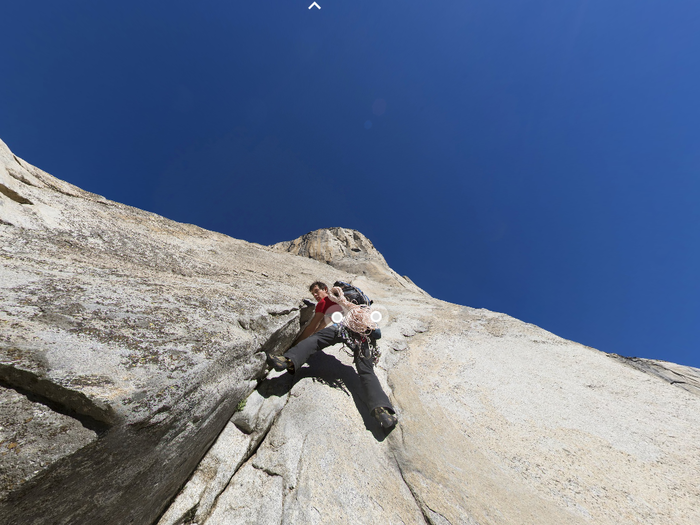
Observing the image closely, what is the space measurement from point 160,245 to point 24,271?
209 inches

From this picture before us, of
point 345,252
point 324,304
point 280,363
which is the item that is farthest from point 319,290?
point 345,252

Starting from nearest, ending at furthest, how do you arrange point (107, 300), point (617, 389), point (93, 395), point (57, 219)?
point (93, 395) < point (107, 300) < point (57, 219) < point (617, 389)

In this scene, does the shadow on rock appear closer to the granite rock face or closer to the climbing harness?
the climbing harness

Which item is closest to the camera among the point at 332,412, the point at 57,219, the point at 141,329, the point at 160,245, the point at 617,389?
the point at 141,329

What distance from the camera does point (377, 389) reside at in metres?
4.88

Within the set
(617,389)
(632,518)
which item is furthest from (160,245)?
(617,389)

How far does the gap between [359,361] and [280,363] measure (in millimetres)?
1564

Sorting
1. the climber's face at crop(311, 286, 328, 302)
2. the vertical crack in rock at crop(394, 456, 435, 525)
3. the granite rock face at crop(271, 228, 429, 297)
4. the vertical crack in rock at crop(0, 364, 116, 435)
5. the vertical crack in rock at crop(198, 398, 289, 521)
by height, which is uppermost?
the granite rock face at crop(271, 228, 429, 297)

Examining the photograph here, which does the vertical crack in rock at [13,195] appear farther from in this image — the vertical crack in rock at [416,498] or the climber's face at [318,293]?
the vertical crack in rock at [416,498]

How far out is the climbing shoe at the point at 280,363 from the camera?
15.4ft

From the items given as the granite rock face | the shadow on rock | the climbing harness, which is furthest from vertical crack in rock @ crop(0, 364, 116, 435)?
the granite rock face

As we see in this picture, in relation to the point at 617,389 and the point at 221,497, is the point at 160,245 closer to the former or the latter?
the point at 221,497

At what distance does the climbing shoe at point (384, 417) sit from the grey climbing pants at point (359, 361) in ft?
0.29

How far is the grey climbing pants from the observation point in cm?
473
